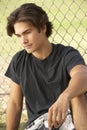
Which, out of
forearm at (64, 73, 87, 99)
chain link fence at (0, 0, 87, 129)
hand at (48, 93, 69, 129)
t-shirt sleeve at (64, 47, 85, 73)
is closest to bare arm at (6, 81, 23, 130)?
t-shirt sleeve at (64, 47, 85, 73)

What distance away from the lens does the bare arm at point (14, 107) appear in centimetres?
323

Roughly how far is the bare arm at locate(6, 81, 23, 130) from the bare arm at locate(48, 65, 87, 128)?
0.58 m

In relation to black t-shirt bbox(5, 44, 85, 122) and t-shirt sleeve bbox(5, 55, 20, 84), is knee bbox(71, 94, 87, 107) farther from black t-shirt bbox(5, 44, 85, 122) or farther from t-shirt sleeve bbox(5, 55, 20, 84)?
t-shirt sleeve bbox(5, 55, 20, 84)

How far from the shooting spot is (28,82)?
3.11m

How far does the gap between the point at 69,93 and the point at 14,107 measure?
2.82 feet

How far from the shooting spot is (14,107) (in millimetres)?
3260

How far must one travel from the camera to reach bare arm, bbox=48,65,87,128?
2.32 meters

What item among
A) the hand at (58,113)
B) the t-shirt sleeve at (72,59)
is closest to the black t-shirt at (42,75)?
the t-shirt sleeve at (72,59)

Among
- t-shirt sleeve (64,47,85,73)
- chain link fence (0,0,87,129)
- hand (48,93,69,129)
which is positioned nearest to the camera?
hand (48,93,69,129)

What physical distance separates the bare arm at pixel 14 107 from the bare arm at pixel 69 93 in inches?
22.6

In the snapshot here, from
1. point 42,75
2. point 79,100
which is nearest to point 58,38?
point 42,75

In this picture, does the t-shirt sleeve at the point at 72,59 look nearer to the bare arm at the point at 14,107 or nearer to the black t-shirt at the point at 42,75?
the black t-shirt at the point at 42,75

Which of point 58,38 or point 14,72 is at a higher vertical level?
point 14,72

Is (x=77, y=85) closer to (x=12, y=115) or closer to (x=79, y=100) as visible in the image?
(x=79, y=100)
